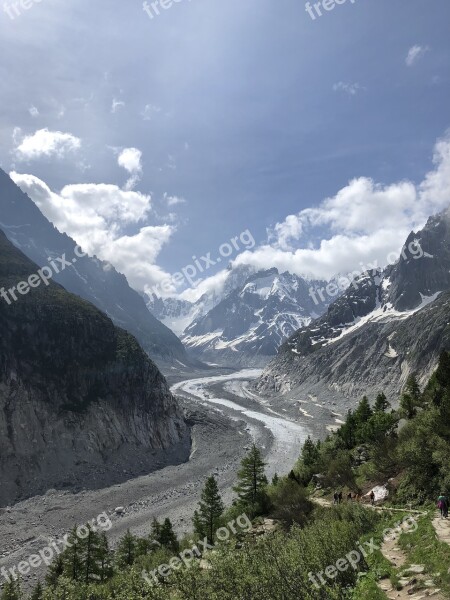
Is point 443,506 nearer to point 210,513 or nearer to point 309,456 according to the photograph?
point 210,513

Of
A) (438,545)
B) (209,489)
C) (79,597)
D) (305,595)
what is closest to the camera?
(305,595)

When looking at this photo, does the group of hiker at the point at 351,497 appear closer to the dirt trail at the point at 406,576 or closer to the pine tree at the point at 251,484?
the dirt trail at the point at 406,576

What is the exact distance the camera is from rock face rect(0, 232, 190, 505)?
73.1m

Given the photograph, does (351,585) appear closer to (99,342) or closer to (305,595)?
(305,595)

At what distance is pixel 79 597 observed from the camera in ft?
75.4

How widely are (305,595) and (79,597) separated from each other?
1483cm

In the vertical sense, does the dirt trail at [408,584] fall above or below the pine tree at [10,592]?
above

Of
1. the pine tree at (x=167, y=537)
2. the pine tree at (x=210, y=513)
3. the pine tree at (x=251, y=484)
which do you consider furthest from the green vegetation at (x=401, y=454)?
the pine tree at (x=167, y=537)

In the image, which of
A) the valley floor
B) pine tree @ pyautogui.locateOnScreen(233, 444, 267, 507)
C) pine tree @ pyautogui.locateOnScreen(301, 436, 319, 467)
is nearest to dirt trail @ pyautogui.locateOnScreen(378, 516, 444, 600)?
pine tree @ pyautogui.locateOnScreen(233, 444, 267, 507)

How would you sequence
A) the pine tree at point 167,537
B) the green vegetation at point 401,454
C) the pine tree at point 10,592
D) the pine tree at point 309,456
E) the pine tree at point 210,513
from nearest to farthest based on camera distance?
the green vegetation at point 401,454 → the pine tree at point 10,592 → the pine tree at point 167,537 → the pine tree at point 210,513 → the pine tree at point 309,456

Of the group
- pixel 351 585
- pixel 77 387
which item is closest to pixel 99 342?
pixel 77 387

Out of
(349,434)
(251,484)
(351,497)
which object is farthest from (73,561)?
(349,434)

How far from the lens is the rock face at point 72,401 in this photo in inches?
2879

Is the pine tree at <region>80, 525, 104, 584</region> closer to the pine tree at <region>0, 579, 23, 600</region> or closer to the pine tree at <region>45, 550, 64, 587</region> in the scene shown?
the pine tree at <region>45, 550, 64, 587</region>
